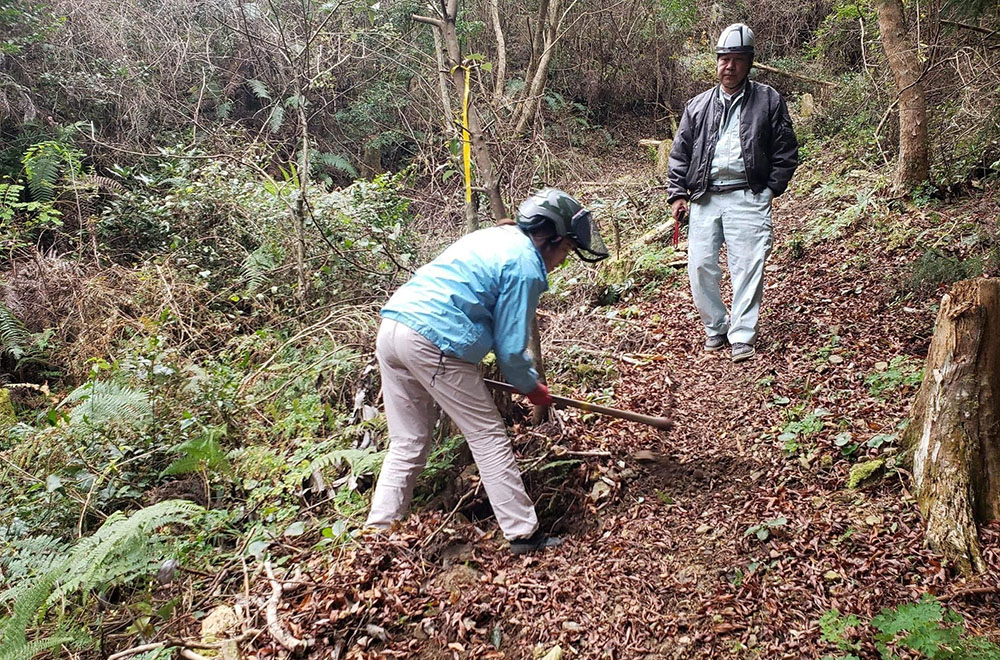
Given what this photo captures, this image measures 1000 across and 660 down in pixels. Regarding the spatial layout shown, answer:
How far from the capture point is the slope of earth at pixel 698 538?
2.61 m

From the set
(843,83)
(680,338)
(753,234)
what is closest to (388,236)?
(680,338)

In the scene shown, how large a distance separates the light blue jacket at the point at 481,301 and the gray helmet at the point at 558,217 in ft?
0.35

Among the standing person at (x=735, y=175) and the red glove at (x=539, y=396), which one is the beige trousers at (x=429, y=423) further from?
the standing person at (x=735, y=175)

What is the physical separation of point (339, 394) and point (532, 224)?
270 centimetres

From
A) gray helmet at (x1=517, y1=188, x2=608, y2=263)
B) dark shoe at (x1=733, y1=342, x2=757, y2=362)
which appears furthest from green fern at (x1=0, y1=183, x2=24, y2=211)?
dark shoe at (x1=733, y1=342, x2=757, y2=362)

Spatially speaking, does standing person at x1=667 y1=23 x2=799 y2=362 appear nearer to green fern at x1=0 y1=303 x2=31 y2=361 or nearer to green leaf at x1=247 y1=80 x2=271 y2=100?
green fern at x1=0 y1=303 x2=31 y2=361

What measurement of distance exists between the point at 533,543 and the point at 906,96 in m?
5.97

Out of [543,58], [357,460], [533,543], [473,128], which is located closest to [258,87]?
[543,58]

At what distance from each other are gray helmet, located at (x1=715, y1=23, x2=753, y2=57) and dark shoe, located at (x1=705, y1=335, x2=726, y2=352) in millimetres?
2061

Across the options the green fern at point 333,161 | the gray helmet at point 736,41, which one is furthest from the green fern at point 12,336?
the gray helmet at point 736,41

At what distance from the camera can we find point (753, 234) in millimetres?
4422

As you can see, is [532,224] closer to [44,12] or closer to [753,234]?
[753,234]

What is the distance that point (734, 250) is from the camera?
453cm

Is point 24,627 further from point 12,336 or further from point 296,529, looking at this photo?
point 12,336
